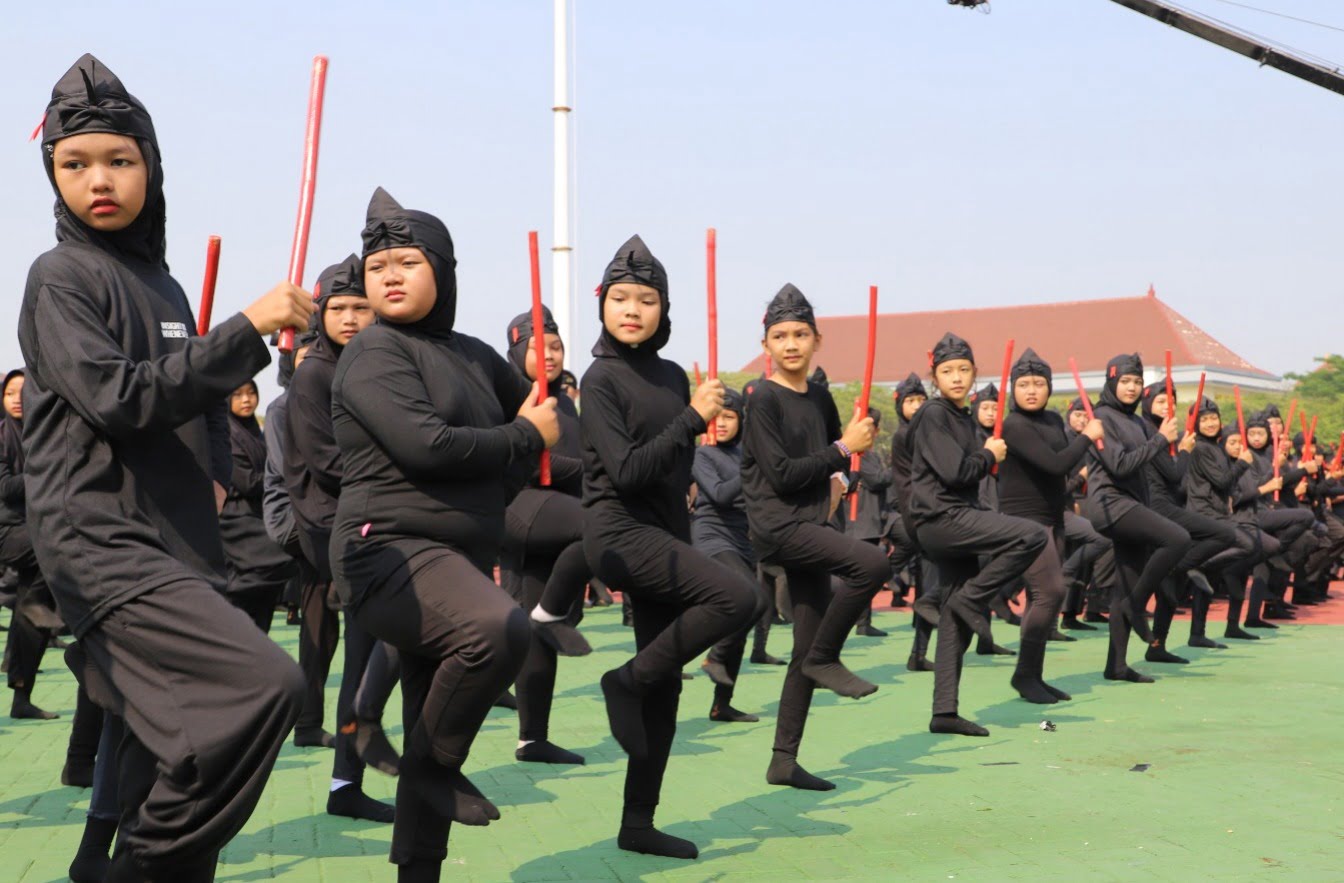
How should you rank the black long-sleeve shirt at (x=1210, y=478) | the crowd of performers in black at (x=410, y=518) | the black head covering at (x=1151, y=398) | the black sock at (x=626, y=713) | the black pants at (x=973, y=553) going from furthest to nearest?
the black long-sleeve shirt at (x=1210, y=478), the black head covering at (x=1151, y=398), the black pants at (x=973, y=553), the black sock at (x=626, y=713), the crowd of performers in black at (x=410, y=518)

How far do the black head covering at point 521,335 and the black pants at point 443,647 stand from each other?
413cm

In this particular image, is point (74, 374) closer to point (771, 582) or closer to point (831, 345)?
point (771, 582)

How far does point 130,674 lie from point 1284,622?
49.2ft

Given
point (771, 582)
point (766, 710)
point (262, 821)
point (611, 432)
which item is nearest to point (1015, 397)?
point (766, 710)

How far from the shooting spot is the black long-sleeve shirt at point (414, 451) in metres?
4.51

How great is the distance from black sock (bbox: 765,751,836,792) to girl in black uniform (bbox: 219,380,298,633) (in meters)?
2.31

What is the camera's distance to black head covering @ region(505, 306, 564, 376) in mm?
8719

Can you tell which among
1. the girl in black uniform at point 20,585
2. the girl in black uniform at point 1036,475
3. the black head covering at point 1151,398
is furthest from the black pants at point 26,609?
the black head covering at point 1151,398

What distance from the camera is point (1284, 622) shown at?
1659cm

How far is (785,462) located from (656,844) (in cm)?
196

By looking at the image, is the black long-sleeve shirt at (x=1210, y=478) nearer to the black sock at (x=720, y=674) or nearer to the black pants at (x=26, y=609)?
the black sock at (x=720, y=674)

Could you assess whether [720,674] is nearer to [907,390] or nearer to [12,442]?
[12,442]

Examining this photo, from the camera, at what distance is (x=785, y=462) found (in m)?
7.00

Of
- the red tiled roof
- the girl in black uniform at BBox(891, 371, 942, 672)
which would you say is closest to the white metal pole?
the girl in black uniform at BBox(891, 371, 942, 672)
